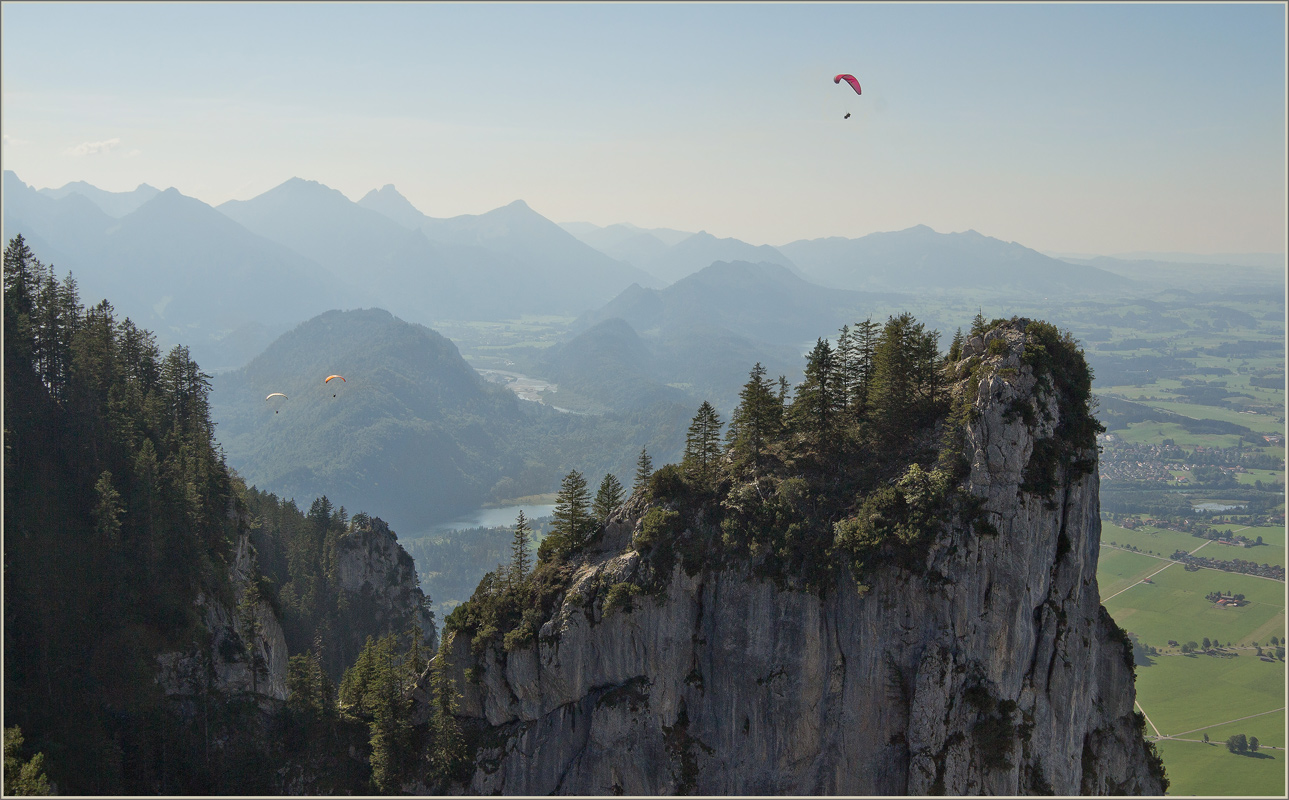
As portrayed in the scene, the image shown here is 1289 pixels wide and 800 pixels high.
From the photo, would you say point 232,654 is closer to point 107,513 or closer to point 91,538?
point 91,538

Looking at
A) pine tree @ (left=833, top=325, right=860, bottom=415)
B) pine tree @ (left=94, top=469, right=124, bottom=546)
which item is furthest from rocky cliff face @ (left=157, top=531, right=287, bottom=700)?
pine tree @ (left=833, top=325, right=860, bottom=415)

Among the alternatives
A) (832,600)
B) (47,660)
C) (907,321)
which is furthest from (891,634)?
(47,660)

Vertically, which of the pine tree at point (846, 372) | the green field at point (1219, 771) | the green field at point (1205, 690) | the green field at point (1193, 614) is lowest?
the green field at point (1219, 771)

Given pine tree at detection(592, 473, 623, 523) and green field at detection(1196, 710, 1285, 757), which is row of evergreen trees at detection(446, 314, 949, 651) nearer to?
pine tree at detection(592, 473, 623, 523)

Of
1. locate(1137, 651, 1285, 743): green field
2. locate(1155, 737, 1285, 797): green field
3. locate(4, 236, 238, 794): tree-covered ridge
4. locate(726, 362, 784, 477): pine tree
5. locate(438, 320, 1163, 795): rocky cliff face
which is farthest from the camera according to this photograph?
locate(1137, 651, 1285, 743): green field

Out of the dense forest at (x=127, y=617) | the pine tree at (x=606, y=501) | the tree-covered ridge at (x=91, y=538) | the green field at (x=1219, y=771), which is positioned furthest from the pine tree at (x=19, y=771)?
the green field at (x=1219, y=771)

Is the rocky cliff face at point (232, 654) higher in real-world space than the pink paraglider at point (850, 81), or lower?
lower

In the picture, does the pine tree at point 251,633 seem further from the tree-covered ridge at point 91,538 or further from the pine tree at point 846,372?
the pine tree at point 846,372
